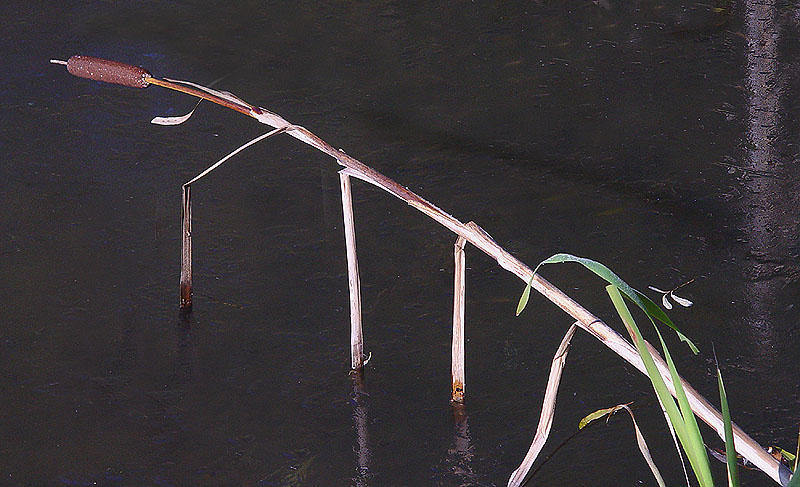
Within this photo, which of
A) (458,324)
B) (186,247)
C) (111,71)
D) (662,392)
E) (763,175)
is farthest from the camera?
(763,175)

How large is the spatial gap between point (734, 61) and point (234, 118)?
5.70 ft

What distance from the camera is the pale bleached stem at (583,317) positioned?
1.08 m

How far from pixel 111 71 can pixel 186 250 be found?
0.61 metres

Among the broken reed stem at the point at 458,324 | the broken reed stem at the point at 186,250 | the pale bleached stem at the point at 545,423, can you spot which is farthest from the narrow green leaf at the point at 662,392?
the broken reed stem at the point at 186,250

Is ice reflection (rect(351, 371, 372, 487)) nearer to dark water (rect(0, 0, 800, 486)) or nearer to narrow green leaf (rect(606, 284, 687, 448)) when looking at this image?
dark water (rect(0, 0, 800, 486))

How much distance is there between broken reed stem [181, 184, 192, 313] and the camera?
205 cm

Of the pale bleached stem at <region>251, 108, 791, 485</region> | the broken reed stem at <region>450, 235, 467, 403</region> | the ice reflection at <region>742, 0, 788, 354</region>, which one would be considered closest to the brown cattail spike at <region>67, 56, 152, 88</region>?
the pale bleached stem at <region>251, 108, 791, 485</region>

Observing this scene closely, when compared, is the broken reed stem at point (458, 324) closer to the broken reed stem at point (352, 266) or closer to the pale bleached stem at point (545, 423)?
the broken reed stem at point (352, 266)

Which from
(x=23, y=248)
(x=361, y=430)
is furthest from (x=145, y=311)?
(x=361, y=430)

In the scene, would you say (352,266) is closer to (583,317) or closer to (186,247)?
(186,247)

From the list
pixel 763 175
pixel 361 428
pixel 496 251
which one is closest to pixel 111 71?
pixel 496 251

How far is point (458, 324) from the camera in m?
1.82

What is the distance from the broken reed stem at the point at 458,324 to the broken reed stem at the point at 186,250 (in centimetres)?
56

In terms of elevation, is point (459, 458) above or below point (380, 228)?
below
